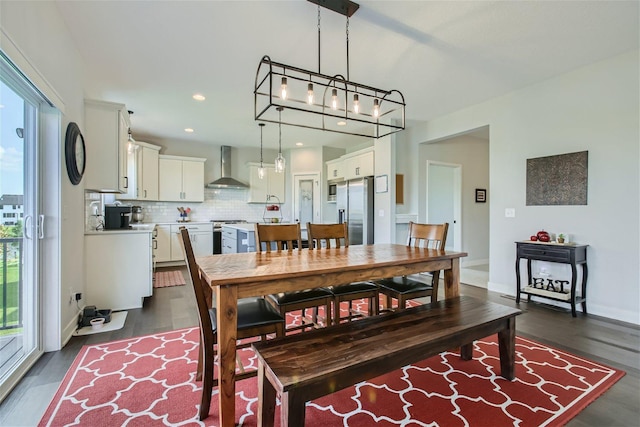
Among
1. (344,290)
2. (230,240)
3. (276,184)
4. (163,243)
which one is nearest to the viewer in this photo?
(344,290)

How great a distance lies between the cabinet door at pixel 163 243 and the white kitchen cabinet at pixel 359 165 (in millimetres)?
3754

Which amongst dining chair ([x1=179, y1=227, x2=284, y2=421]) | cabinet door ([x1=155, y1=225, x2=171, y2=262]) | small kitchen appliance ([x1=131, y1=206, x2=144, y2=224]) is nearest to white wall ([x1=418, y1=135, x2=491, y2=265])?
dining chair ([x1=179, y1=227, x2=284, y2=421])

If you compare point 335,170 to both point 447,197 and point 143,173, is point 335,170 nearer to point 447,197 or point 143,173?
point 447,197

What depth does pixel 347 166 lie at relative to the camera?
20.4 ft

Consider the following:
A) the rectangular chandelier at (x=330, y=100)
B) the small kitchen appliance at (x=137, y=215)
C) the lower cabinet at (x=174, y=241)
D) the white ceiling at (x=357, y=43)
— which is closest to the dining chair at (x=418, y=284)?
the rectangular chandelier at (x=330, y=100)

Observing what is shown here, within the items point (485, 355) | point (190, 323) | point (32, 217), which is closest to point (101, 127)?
point (32, 217)

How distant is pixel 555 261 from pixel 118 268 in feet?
15.6

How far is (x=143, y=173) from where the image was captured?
5816 mm

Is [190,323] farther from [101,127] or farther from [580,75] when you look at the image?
[580,75]

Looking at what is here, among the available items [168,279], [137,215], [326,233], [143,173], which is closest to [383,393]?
[326,233]

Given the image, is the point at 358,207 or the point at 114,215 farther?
the point at 358,207

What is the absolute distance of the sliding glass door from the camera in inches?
74.2

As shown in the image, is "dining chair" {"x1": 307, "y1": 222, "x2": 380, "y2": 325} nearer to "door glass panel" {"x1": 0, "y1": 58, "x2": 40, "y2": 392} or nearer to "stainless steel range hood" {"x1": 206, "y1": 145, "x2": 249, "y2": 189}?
"door glass panel" {"x1": 0, "y1": 58, "x2": 40, "y2": 392}

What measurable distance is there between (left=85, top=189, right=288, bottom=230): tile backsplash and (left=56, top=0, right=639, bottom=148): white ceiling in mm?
2779
